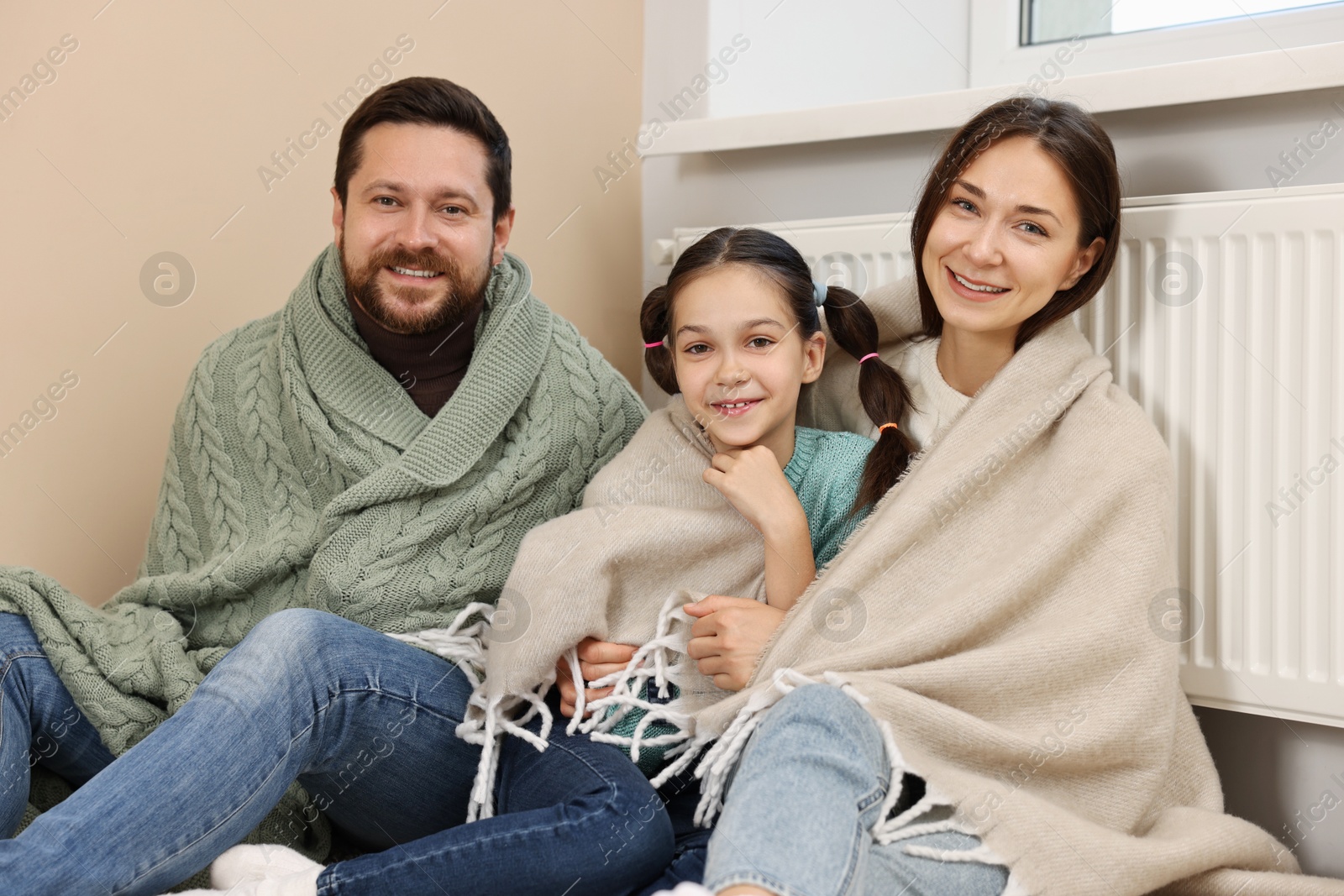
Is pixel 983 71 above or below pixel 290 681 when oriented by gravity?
above

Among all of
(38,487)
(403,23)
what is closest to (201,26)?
(403,23)

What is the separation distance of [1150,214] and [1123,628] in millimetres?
525

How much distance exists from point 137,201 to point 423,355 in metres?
0.43

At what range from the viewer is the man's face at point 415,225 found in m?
1.32

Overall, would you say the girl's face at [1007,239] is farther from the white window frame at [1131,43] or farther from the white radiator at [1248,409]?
the white window frame at [1131,43]

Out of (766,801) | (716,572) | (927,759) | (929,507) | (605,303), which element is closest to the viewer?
(766,801)

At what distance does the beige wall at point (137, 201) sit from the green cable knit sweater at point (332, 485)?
0.16 meters

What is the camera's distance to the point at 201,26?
1.46 m

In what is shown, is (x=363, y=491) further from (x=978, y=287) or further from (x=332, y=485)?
(x=978, y=287)

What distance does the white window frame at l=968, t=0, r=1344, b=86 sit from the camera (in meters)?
1.49

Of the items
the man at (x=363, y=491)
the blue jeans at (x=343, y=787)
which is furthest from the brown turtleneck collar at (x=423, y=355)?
the blue jeans at (x=343, y=787)

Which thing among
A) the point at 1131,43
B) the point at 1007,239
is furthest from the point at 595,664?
the point at 1131,43

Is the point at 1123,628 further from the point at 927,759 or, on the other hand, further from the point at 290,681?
the point at 290,681

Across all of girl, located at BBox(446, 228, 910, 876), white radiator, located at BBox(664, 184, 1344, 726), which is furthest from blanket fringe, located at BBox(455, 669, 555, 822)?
white radiator, located at BBox(664, 184, 1344, 726)
